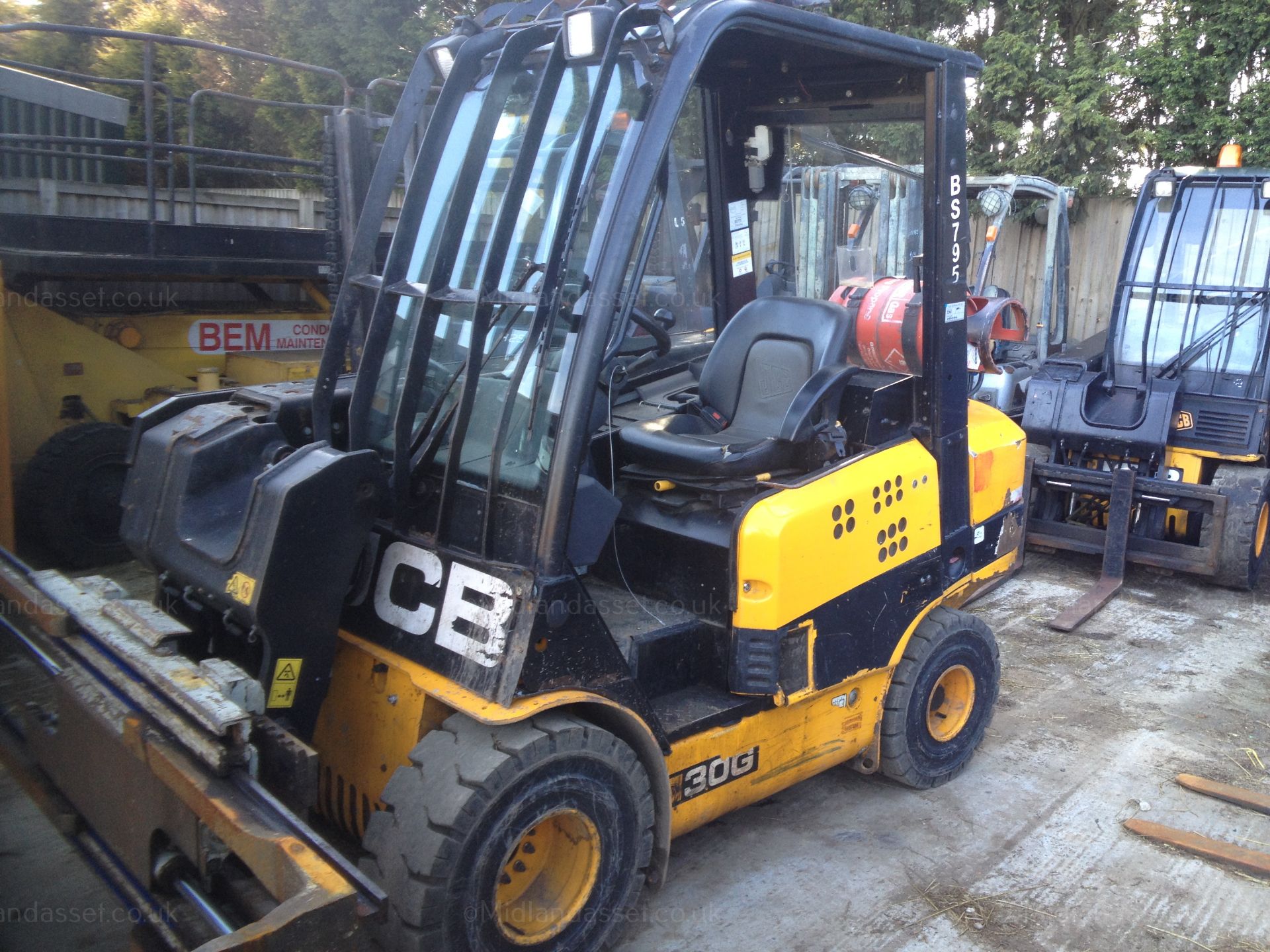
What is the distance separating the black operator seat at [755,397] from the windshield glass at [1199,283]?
4.57m

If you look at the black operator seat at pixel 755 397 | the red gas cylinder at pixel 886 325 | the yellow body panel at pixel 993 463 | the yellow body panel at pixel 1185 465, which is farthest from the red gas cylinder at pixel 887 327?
the yellow body panel at pixel 1185 465

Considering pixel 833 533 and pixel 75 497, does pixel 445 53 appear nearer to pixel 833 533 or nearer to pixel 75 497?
pixel 833 533

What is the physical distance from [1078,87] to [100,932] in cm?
1186

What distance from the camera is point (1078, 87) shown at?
37.6 ft

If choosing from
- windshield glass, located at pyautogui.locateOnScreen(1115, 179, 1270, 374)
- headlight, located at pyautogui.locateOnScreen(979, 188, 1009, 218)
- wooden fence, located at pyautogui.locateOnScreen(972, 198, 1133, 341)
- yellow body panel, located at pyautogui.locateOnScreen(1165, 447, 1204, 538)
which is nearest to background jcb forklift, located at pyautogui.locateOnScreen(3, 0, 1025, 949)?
yellow body panel, located at pyautogui.locateOnScreen(1165, 447, 1204, 538)

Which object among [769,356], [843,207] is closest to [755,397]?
[769,356]

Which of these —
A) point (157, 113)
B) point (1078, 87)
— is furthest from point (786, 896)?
point (157, 113)

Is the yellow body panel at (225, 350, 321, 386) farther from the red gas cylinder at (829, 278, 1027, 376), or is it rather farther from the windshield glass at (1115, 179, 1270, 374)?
the windshield glass at (1115, 179, 1270, 374)

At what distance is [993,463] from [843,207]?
2115 mm

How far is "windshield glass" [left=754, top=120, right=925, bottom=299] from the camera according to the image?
3967 mm

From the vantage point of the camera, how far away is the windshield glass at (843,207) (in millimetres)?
3967

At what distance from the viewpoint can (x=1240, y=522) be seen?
6461mm

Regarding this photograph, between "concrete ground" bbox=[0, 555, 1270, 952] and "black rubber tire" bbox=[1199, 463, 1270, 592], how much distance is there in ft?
4.36

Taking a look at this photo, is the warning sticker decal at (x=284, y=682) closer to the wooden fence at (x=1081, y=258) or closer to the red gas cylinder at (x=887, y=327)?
the red gas cylinder at (x=887, y=327)
